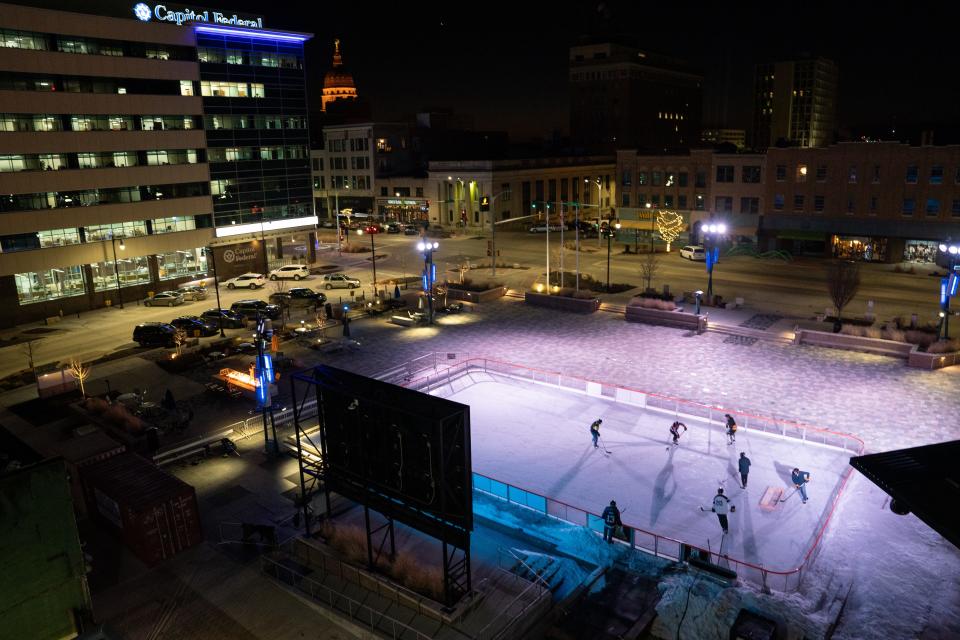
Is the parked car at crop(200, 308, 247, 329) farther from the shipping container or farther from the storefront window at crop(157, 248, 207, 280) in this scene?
the shipping container

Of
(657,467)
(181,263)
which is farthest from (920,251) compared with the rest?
(181,263)

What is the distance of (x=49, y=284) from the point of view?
5109 cm

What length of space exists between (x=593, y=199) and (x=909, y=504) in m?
101

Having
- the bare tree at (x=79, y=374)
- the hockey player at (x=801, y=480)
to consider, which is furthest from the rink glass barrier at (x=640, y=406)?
the bare tree at (x=79, y=374)

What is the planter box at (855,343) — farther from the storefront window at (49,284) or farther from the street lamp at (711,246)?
the storefront window at (49,284)

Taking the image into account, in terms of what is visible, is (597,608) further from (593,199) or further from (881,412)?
(593,199)

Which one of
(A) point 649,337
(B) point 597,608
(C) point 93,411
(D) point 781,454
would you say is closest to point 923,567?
(D) point 781,454

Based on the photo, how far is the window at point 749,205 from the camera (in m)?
71.2

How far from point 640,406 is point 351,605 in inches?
681

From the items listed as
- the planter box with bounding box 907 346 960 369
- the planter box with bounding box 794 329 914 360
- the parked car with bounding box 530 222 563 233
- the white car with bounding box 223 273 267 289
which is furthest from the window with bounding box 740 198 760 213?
the white car with bounding box 223 273 267 289

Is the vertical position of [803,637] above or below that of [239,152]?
below

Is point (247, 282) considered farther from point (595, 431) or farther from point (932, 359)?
point (932, 359)

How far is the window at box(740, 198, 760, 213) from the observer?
7119 cm

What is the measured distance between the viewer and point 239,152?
→ 63406 millimetres
